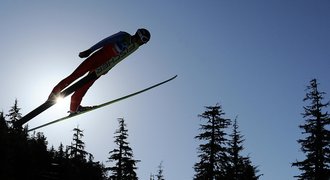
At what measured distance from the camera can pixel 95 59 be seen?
969 centimetres

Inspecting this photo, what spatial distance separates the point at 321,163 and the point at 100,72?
22319mm

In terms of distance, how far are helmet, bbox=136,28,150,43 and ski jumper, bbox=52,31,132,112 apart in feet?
0.87

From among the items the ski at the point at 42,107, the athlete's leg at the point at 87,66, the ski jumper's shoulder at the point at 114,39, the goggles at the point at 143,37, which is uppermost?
the goggles at the point at 143,37

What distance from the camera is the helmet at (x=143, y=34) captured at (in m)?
10.0

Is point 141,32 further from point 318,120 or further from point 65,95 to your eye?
point 318,120

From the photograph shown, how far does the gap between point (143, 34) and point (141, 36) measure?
0.07 metres

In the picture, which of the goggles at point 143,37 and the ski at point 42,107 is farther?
the goggles at point 143,37

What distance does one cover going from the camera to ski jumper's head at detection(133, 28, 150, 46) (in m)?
10.0

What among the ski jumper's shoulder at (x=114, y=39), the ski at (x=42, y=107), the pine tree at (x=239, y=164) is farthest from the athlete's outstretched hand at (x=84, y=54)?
the pine tree at (x=239, y=164)

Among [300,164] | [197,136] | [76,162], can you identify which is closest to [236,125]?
[197,136]

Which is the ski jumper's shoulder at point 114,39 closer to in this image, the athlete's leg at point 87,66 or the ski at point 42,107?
the athlete's leg at point 87,66

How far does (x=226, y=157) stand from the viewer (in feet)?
101

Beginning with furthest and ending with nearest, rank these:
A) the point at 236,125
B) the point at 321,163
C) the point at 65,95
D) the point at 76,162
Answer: the point at 76,162 → the point at 236,125 → the point at 321,163 → the point at 65,95

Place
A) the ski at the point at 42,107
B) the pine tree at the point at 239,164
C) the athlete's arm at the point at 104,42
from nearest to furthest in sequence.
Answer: the ski at the point at 42,107, the athlete's arm at the point at 104,42, the pine tree at the point at 239,164
